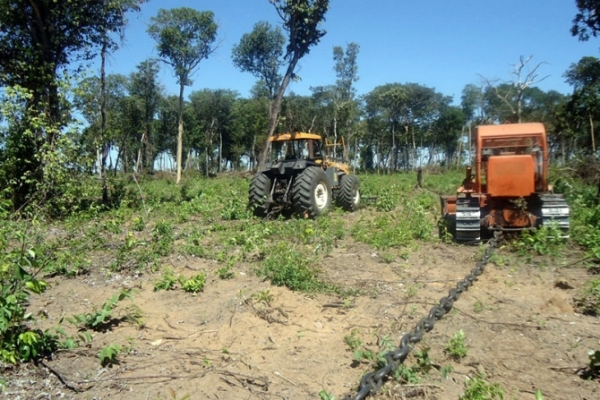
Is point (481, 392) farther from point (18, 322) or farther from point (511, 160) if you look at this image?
point (511, 160)

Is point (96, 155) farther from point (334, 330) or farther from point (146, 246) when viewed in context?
point (334, 330)

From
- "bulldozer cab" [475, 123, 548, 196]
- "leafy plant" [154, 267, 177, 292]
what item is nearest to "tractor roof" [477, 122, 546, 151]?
"bulldozer cab" [475, 123, 548, 196]

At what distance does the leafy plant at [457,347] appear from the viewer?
160 inches

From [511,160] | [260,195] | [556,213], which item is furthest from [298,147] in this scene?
[556,213]

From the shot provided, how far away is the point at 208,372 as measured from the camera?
3.77 meters

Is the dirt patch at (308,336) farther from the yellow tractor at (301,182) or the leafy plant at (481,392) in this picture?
the yellow tractor at (301,182)

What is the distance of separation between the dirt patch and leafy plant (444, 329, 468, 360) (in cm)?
5

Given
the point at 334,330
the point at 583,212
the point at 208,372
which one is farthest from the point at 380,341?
the point at 583,212

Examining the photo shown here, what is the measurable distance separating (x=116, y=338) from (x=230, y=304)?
1305mm

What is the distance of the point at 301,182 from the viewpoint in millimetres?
11000

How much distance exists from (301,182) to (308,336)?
6618 mm

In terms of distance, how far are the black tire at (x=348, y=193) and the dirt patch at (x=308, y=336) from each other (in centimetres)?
603

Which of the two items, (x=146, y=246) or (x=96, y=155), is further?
(x=96, y=155)

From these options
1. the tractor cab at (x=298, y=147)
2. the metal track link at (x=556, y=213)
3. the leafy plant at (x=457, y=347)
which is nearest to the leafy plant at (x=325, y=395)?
the leafy plant at (x=457, y=347)
